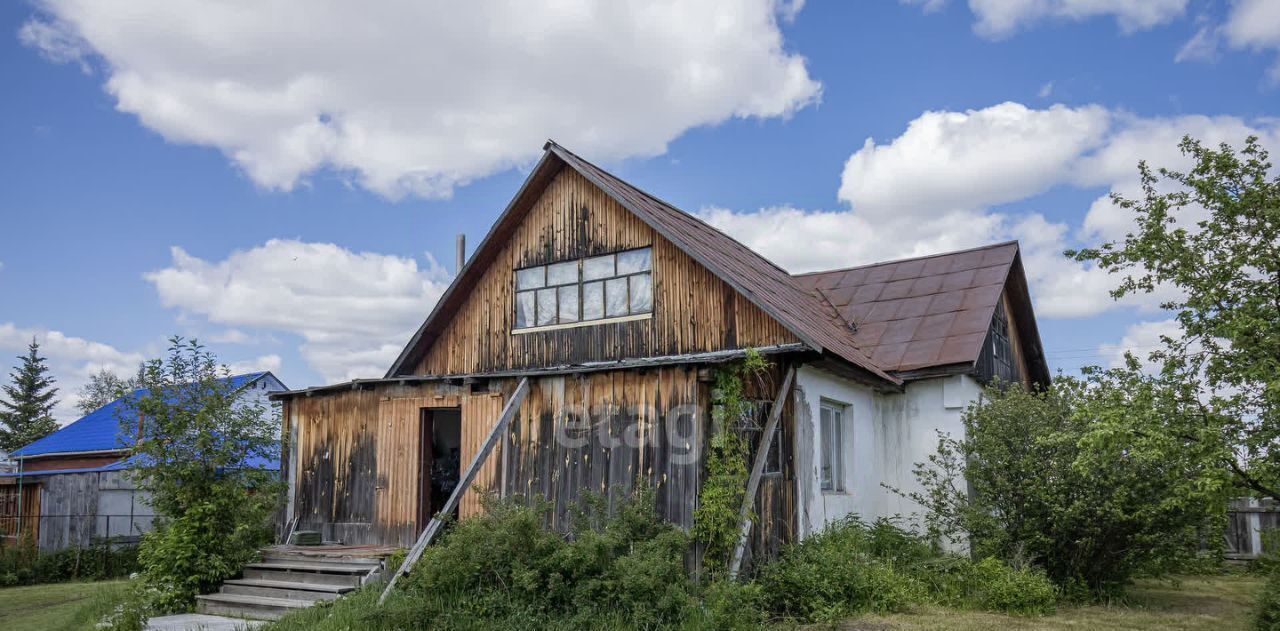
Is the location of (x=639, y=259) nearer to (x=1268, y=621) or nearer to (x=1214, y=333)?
(x=1214, y=333)

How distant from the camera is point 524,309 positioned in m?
15.3

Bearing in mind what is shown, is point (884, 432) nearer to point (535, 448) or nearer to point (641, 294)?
point (641, 294)

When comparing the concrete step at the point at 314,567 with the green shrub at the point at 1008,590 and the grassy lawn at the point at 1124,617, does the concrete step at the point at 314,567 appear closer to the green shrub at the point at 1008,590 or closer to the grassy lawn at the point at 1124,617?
the grassy lawn at the point at 1124,617

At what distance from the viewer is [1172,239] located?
8742 millimetres

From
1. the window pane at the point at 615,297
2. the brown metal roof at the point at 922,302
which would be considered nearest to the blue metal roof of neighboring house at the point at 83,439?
the window pane at the point at 615,297

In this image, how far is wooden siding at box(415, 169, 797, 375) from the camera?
13.2 metres

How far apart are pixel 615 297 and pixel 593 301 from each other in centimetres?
41

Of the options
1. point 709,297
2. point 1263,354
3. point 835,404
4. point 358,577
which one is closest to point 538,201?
point 709,297

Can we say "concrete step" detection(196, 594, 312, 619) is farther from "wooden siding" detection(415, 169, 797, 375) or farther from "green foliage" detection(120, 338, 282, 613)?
"wooden siding" detection(415, 169, 797, 375)

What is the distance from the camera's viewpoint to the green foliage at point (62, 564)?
17.3 m

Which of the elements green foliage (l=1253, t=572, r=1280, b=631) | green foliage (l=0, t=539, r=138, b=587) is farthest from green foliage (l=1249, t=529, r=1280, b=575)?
green foliage (l=0, t=539, r=138, b=587)

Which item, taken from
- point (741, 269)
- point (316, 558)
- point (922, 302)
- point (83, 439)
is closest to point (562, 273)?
point (741, 269)

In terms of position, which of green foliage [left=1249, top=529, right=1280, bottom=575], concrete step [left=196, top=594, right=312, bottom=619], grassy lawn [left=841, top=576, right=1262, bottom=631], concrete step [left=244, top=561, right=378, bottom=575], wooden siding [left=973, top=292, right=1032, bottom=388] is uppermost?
wooden siding [left=973, top=292, right=1032, bottom=388]

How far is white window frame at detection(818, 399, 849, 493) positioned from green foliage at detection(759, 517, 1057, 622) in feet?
2.84
